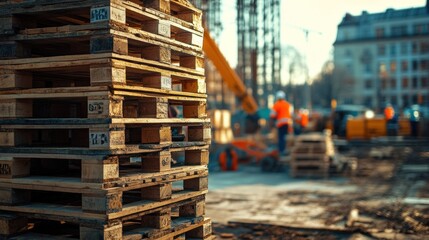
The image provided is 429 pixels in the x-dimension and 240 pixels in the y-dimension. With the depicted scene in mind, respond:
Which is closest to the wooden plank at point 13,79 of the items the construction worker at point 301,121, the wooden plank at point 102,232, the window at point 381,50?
the wooden plank at point 102,232

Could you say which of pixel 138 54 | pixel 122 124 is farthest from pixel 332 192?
pixel 122 124

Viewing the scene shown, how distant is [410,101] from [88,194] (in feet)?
221

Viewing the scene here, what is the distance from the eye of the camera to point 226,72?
14.9 m

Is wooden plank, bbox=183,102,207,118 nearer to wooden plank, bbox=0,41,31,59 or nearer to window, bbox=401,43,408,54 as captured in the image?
wooden plank, bbox=0,41,31,59

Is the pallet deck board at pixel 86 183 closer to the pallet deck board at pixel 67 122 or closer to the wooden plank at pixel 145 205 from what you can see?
the wooden plank at pixel 145 205

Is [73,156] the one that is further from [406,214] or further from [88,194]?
[406,214]

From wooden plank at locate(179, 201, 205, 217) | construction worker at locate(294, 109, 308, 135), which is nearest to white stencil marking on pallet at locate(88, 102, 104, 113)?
wooden plank at locate(179, 201, 205, 217)

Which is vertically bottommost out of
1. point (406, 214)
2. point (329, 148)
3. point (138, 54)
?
point (406, 214)

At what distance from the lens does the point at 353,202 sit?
9.39 meters

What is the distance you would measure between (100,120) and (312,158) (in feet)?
33.5

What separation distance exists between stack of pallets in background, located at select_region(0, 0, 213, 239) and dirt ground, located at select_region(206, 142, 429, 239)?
2.48m

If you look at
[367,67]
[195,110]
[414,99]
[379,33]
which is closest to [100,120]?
[195,110]

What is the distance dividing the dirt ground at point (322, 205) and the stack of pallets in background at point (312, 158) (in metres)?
0.43

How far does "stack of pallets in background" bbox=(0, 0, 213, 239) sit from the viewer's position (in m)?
→ 3.81
